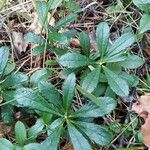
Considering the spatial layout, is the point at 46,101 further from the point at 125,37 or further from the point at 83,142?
the point at 125,37

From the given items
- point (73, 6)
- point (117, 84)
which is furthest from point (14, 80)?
point (73, 6)

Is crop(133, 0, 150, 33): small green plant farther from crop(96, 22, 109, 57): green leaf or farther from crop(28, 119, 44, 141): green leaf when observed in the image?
crop(28, 119, 44, 141): green leaf

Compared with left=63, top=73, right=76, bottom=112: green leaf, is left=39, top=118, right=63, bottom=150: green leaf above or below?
below

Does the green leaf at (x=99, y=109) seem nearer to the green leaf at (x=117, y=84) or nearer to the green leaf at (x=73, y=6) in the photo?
the green leaf at (x=117, y=84)

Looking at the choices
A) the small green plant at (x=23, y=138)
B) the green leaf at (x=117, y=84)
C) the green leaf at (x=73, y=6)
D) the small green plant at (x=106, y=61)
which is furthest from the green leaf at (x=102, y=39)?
the small green plant at (x=23, y=138)

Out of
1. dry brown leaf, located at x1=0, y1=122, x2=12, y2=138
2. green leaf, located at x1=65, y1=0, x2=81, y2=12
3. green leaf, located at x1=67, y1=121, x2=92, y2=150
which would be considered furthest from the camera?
green leaf, located at x1=65, y1=0, x2=81, y2=12

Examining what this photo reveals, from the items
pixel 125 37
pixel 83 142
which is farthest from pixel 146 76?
pixel 83 142

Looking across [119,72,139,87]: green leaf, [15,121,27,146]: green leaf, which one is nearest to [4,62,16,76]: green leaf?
[15,121,27,146]: green leaf
